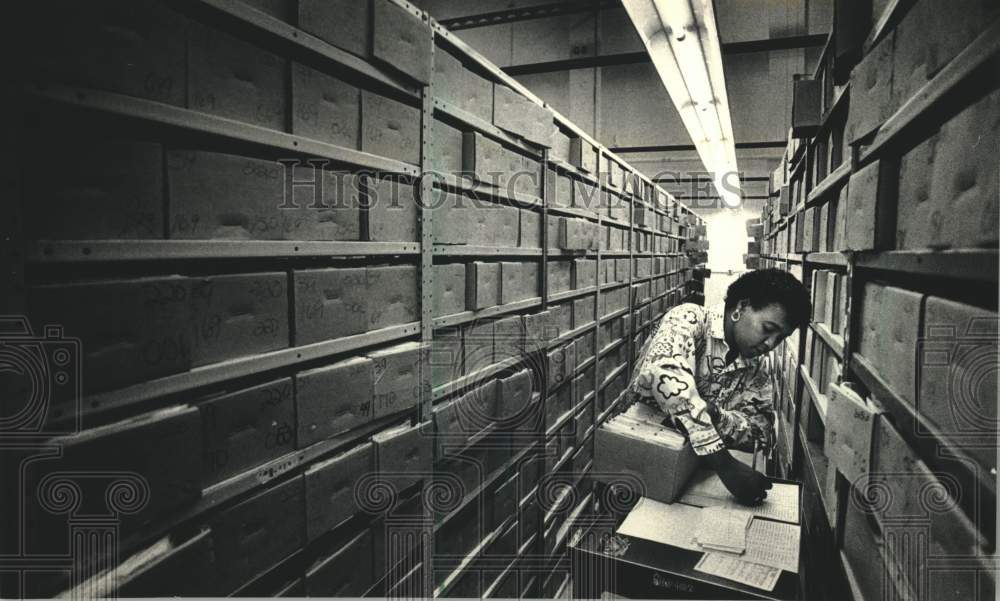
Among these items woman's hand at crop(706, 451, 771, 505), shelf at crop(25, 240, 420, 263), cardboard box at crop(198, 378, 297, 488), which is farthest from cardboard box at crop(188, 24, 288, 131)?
woman's hand at crop(706, 451, 771, 505)

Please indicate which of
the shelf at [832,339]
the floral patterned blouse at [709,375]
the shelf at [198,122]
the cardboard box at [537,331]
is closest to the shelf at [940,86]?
the shelf at [832,339]

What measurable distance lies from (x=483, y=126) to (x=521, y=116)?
0.35 meters

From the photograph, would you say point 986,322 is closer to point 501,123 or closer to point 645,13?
point 645,13

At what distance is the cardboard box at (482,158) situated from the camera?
2191 millimetres

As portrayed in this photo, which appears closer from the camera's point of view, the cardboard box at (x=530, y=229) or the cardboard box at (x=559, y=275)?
the cardboard box at (x=530, y=229)

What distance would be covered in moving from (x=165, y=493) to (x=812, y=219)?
8.24 feet

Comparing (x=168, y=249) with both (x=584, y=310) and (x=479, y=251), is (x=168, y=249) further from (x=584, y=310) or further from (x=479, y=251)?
(x=584, y=310)

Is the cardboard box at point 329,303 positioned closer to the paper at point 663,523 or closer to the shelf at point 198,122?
the shelf at point 198,122

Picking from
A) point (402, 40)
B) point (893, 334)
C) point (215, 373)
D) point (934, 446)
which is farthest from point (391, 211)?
point (934, 446)

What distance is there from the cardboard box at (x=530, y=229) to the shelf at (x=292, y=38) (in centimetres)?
115

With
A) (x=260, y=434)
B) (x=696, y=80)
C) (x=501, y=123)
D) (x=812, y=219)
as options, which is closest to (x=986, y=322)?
(x=260, y=434)

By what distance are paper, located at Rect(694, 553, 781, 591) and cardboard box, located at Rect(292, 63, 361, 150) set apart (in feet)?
5.03

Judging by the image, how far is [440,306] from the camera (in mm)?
2066

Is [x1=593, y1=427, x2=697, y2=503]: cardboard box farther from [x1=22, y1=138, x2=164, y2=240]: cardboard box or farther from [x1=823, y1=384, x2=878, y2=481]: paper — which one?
[x1=22, y1=138, x2=164, y2=240]: cardboard box
